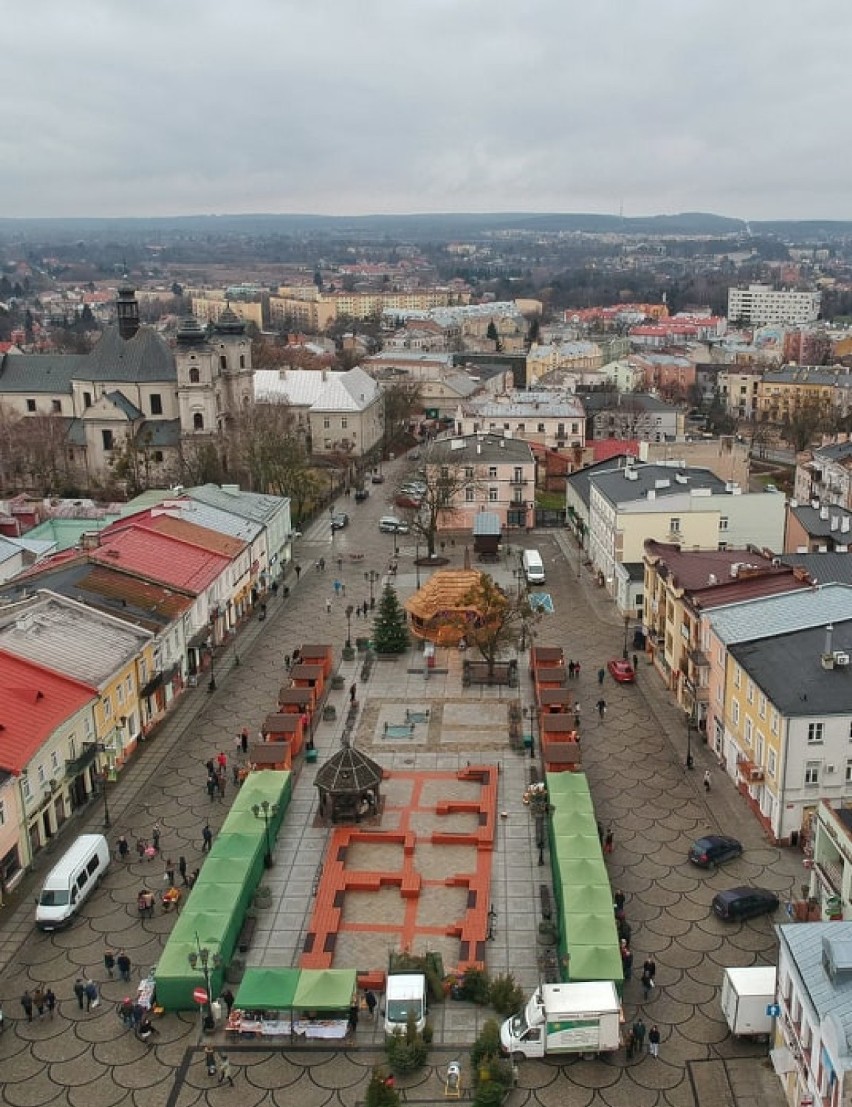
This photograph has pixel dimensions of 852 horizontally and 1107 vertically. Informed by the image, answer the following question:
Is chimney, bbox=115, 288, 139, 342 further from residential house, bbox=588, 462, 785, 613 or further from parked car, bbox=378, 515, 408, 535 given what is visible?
residential house, bbox=588, 462, 785, 613

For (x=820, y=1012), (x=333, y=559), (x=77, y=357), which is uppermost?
(x=77, y=357)

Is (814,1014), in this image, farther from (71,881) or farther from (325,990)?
(71,881)

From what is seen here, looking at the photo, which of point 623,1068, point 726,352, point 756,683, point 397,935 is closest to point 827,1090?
point 623,1068

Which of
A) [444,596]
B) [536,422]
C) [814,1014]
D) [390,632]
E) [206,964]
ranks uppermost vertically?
[536,422]

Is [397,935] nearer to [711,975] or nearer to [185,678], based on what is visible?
[711,975]

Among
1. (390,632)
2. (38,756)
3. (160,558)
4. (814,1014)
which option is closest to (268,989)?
(38,756)

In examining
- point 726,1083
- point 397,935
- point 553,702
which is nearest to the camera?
point 726,1083
